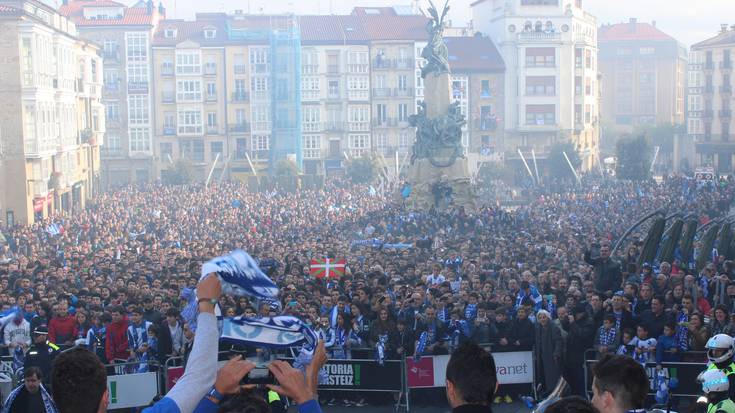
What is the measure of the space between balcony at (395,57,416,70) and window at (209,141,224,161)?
50.2ft

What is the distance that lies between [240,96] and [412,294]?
7049 cm

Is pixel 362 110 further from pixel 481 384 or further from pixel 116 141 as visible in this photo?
pixel 481 384

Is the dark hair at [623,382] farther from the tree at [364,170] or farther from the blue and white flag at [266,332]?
the tree at [364,170]

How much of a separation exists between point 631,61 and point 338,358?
121393 millimetres

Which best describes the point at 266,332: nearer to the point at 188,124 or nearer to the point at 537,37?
the point at 188,124

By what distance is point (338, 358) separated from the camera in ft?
46.2

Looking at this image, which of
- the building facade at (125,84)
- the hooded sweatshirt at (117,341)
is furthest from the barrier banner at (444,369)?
the building facade at (125,84)

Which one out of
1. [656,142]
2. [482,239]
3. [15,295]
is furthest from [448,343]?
[656,142]

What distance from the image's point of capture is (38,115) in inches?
1966

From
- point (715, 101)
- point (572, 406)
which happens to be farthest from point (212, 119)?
point (572, 406)

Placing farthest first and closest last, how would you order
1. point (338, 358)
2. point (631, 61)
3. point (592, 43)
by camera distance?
point (631, 61) < point (592, 43) < point (338, 358)

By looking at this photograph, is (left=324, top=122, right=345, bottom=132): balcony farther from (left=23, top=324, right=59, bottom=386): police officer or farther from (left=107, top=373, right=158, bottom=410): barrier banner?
(left=23, top=324, right=59, bottom=386): police officer

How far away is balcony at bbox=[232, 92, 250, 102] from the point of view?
277 ft

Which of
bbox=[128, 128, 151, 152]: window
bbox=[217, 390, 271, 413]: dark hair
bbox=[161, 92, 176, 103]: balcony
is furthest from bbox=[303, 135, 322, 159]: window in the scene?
bbox=[217, 390, 271, 413]: dark hair
